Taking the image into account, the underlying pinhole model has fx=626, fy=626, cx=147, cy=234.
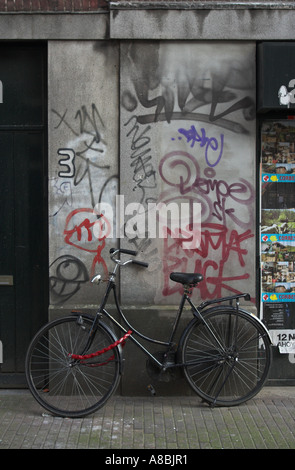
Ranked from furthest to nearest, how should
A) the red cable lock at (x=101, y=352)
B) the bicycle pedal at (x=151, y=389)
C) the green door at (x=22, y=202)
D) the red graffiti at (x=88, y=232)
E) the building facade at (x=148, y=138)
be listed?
the green door at (x=22, y=202), the red graffiti at (x=88, y=232), the building facade at (x=148, y=138), the bicycle pedal at (x=151, y=389), the red cable lock at (x=101, y=352)

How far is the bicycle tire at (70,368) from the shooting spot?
5.54m

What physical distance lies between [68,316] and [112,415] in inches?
37.7

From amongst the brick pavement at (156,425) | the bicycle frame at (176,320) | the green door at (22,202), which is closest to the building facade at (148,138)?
the green door at (22,202)

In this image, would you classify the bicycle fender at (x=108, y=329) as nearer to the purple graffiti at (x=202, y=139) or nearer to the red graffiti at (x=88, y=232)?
the red graffiti at (x=88, y=232)

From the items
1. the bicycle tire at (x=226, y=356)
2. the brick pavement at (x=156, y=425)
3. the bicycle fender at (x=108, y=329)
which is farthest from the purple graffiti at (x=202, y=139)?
the brick pavement at (x=156, y=425)

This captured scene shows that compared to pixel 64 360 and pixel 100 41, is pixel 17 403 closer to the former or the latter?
pixel 64 360

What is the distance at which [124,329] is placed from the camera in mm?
5766

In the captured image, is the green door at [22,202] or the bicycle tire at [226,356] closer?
the bicycle tire at [226,356]

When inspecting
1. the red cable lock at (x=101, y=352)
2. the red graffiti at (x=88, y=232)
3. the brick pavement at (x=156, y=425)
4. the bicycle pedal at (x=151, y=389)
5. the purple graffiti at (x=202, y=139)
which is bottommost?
the brick pavement at (x=156, y=425)

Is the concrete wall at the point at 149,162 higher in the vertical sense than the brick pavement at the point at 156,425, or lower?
higher

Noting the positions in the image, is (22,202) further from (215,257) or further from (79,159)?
(215,257)

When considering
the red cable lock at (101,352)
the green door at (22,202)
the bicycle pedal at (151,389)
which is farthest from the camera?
the green door at (22,202)

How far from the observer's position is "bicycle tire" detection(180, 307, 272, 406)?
571 cm

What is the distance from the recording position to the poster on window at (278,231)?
6.29 m
